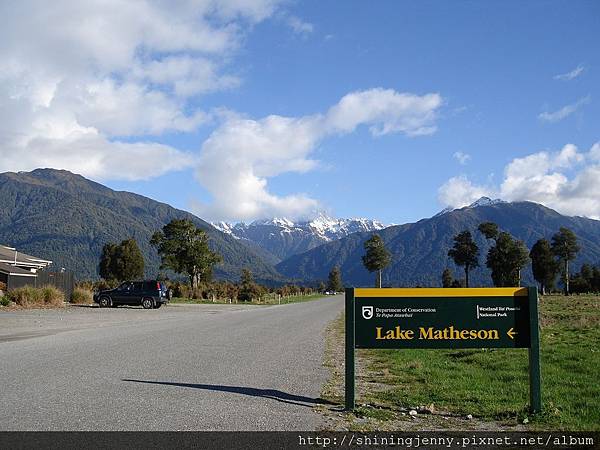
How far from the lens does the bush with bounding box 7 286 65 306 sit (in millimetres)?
33438

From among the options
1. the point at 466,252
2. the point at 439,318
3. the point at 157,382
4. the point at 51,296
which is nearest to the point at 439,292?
the point at 439,318

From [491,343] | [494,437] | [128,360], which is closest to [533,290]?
[491,343]

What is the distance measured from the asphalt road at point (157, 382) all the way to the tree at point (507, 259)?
245ft

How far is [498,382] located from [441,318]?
9.01 feet

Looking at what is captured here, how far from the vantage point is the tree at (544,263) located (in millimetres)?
97188

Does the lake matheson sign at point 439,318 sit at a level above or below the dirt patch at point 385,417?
above

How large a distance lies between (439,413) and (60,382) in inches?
230

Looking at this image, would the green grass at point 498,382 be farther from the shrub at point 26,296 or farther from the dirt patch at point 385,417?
the shrub at point 26,296

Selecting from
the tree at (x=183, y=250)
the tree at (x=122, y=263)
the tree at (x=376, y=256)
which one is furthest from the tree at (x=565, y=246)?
the tree at (x=122, y=263)

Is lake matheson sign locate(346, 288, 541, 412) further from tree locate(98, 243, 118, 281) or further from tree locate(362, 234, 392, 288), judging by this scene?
tree locate(362, 234, 392, 288)

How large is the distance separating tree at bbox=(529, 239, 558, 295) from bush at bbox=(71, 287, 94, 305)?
73.5 m

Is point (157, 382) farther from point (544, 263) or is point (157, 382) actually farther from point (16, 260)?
point (544, 263)

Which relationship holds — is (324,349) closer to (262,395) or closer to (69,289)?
(262,395)

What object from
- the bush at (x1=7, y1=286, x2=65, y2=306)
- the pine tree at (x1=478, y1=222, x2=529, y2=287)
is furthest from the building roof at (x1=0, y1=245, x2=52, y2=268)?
the pine tree at (x1=478, y1=222, x2=529, y2=287)
